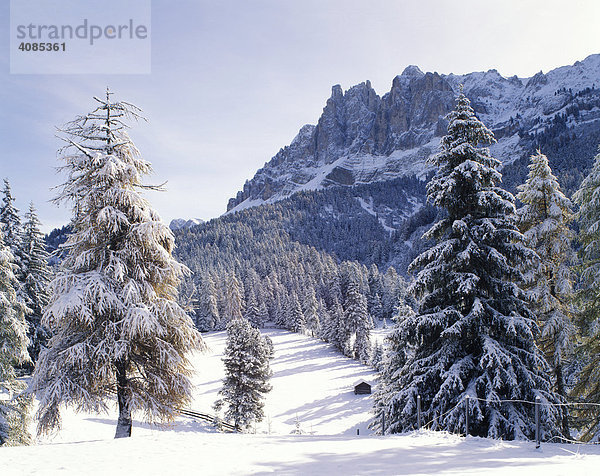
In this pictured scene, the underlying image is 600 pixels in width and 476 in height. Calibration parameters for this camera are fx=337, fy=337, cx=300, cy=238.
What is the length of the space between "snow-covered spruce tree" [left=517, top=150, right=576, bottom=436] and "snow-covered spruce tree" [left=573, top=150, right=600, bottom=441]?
1.49 ft

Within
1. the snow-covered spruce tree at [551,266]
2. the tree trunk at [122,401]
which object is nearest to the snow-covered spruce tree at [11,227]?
A: the tree trunk at [122,401]

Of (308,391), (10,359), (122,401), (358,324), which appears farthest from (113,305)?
(358,324)

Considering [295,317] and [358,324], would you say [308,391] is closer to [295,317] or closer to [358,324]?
[358,324]

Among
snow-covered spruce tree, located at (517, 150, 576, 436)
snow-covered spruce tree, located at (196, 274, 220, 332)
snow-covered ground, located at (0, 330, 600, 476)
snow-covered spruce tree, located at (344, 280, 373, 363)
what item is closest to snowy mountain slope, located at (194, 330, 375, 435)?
snow-covered spruce tree, located at (344, 280, 373, 363)

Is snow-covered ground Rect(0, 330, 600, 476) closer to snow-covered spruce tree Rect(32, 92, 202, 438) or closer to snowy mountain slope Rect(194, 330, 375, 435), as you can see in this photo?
snow-covered spruce tree Rect(32, 92, 202, 438)

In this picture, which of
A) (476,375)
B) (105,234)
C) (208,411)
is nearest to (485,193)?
(476,375)

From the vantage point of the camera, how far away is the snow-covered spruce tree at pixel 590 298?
11703 mm

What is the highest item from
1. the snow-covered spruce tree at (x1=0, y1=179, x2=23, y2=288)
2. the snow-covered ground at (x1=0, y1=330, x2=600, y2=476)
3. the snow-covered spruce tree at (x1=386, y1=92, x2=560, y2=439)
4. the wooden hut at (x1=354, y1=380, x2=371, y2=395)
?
the snow-covered spruce tree at (x1=0, y1=179, x2=23, y2=288)

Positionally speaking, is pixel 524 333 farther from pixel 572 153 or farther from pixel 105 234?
pixel 572 153

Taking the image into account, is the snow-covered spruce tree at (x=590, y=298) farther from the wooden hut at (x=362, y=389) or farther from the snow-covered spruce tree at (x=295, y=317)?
the snow-covered spruce tree at (x=295, y=317)

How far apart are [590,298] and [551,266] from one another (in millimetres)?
1607

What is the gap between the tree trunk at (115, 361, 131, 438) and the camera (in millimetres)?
9836

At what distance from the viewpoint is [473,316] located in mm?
9820

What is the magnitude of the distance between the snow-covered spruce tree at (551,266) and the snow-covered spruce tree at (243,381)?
19968 millimetres
